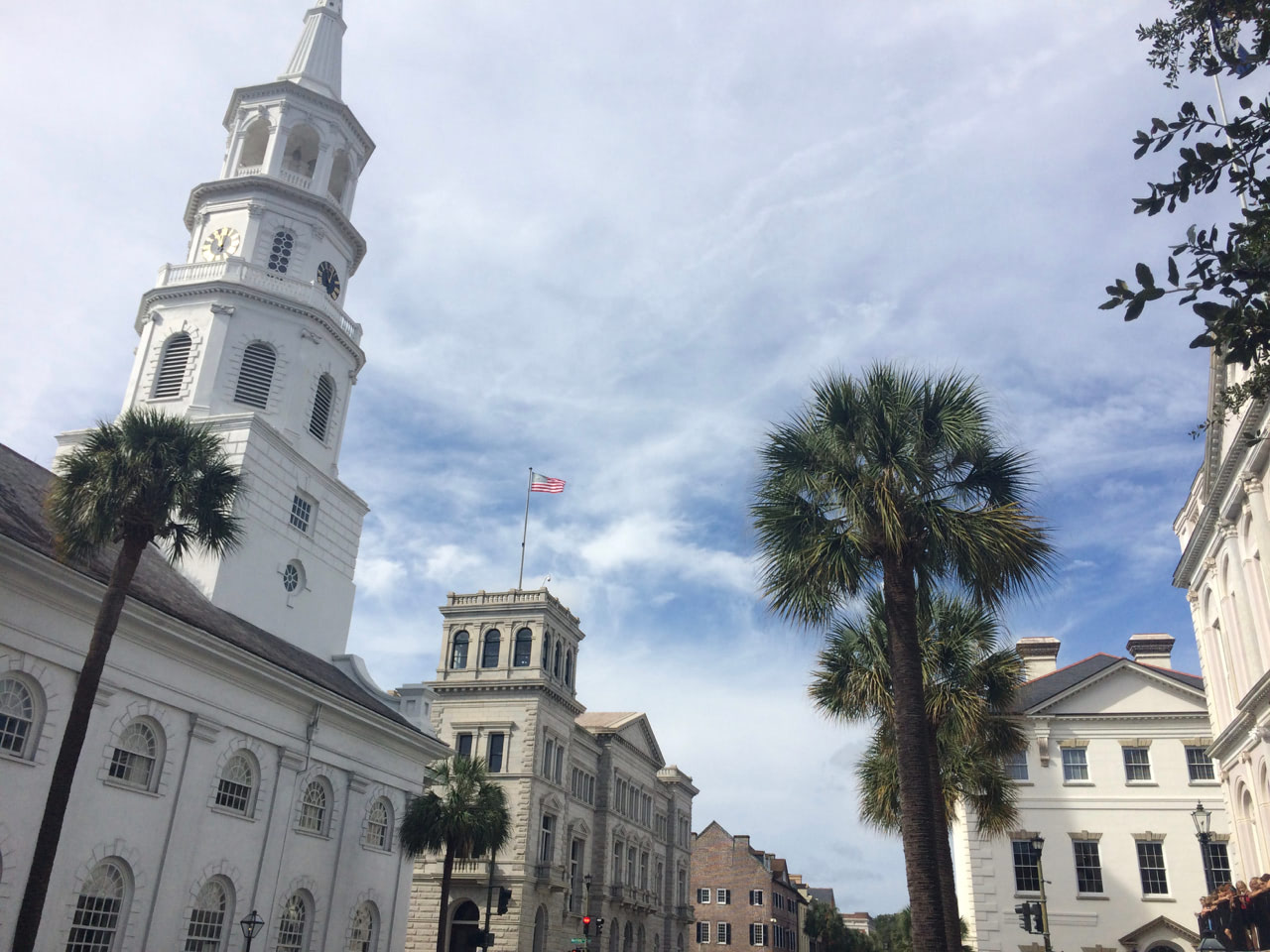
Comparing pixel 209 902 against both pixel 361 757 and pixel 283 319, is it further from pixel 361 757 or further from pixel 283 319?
pixel 283 319

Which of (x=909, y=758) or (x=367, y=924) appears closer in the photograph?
(x=909, y=758)

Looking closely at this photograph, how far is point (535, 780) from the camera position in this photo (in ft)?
171

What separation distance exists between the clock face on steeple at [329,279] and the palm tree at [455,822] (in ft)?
58.7

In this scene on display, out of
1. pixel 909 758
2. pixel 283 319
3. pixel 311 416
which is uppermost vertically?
pixel 283 319

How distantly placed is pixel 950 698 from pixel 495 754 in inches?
1385

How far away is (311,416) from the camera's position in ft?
114

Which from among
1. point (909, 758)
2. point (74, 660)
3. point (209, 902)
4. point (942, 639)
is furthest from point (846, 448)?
point (209, 902)

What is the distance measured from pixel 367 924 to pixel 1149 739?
3048cm

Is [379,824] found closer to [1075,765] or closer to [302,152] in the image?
[302,152]

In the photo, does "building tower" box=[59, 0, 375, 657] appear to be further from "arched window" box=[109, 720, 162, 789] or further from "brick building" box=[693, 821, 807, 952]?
"brick building" box=[693, 821, 807, 952]

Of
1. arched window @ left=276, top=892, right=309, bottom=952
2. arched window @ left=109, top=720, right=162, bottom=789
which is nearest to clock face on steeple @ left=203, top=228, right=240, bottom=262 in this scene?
arched window @ left=109, top=720, right=162, bottom=789

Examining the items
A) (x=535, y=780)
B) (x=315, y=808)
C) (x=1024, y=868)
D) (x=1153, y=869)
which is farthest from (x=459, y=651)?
(x=1153, y=869)

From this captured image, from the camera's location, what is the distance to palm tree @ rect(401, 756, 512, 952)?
106 ft

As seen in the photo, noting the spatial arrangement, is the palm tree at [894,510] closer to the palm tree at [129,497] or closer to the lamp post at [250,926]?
the palm tree at [129,497]
